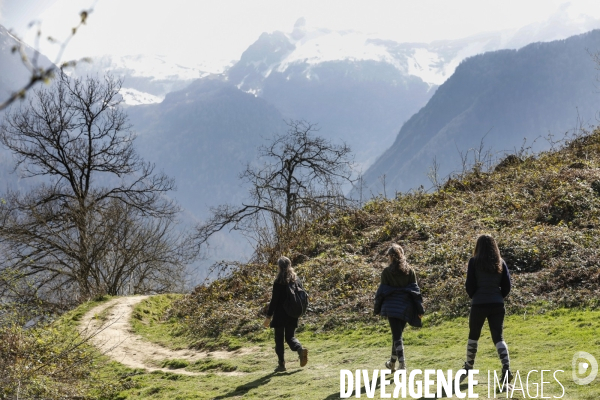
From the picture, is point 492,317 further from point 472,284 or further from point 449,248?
point 449,248

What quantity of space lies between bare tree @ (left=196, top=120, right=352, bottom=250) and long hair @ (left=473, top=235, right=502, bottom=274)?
1741cm

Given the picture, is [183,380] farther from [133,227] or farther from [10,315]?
[133,227]

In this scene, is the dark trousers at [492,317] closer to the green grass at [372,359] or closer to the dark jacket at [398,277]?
the green grass at [372,359]

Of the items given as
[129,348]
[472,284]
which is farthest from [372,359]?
[129,348]

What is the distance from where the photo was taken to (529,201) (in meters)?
20.1

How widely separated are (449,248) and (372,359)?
7366mm

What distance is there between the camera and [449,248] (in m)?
17.4

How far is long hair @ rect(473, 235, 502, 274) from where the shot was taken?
7.95m

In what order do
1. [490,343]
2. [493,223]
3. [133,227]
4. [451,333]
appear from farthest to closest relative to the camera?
[133,227] → [493,223] → [451,333] → [490,343]

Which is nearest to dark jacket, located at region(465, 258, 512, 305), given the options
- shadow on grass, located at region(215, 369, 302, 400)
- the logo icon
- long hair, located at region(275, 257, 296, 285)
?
the logo icon

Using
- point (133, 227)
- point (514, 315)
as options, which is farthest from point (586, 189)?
point (133, 227)

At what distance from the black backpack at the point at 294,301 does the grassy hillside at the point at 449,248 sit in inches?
162

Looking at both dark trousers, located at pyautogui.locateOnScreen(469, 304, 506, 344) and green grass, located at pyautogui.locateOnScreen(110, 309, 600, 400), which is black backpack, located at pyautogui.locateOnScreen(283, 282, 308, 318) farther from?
dark trousers, located at pyautogui.locateOnScreen(469, 304, 506, 344)

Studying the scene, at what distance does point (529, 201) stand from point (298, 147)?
1199 cm
